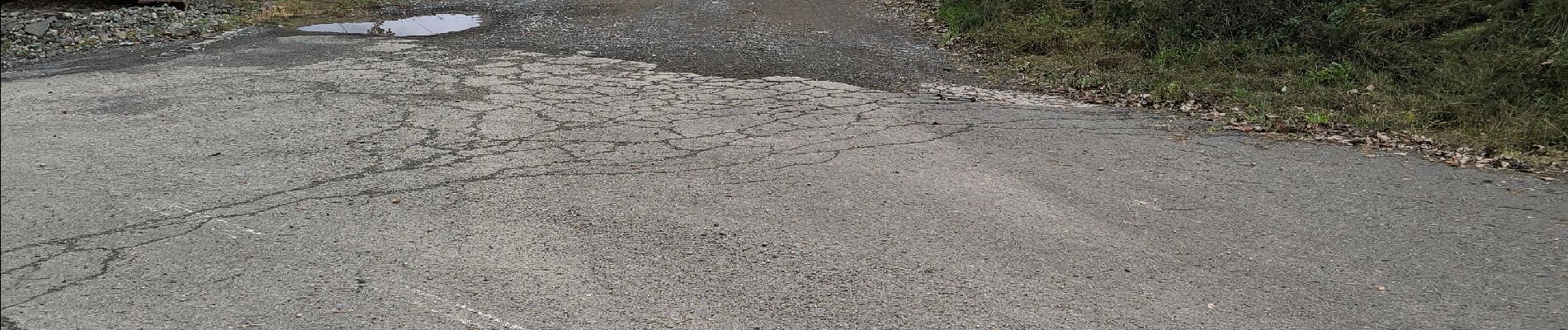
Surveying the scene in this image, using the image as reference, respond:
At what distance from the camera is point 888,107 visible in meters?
7.34

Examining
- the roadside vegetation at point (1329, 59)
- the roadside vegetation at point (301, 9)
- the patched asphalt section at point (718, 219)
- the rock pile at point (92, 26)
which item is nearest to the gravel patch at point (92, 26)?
the rock pile at point (92, 26)

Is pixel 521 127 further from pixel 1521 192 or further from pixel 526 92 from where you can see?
pixel 1521 192

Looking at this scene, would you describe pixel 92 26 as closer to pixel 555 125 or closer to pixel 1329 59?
pixel 555 125

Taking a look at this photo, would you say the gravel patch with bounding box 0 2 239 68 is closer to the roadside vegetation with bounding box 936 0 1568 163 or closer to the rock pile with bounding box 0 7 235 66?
the rock pile with bounding box 0 7 235 66

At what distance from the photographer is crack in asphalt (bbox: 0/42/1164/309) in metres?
4.70

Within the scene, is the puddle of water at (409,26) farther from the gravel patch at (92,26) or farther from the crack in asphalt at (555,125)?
the crack in asphalt at (555,125)

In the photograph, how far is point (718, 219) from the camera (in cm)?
470

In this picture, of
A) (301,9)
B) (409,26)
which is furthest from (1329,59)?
(301,9)

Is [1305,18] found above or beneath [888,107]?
above

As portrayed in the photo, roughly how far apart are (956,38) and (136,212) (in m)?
7.52

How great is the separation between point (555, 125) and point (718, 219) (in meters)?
2.29

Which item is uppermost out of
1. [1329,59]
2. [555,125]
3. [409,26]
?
[1329,59]

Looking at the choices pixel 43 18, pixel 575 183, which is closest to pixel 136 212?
→ pixel 575 183

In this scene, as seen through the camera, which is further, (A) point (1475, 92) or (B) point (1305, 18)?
(B) point (1305, 18)
